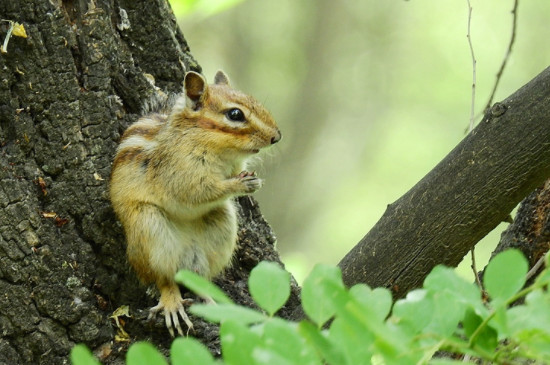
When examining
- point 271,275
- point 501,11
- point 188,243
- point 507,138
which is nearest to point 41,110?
point 188,243

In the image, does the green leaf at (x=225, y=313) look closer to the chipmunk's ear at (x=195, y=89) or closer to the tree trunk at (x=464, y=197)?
the tree trunk at (x=464, y=197)

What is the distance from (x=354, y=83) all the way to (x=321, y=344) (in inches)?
373

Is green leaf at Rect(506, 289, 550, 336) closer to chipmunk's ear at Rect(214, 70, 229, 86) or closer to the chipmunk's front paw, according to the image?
the chipmunk's front paw

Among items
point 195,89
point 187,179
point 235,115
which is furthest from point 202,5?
point 187,179

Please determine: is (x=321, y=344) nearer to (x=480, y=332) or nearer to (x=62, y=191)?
(x=480, y=332)

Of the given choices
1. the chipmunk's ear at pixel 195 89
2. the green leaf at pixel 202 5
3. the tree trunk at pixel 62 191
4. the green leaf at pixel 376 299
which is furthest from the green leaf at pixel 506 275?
the green leaf at pixel 202 5

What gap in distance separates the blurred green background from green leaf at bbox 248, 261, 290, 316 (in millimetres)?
7485

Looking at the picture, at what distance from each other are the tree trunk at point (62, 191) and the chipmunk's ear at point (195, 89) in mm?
341

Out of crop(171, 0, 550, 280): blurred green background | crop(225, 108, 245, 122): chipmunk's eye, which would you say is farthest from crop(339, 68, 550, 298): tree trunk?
crop(171, 0, 550, 280): blurred green background

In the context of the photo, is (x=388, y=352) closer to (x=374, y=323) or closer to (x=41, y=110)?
(x=374, y=323)

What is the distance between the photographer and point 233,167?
11.9 feet

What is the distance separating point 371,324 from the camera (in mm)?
661

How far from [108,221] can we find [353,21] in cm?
761

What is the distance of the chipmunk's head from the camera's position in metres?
3.41
